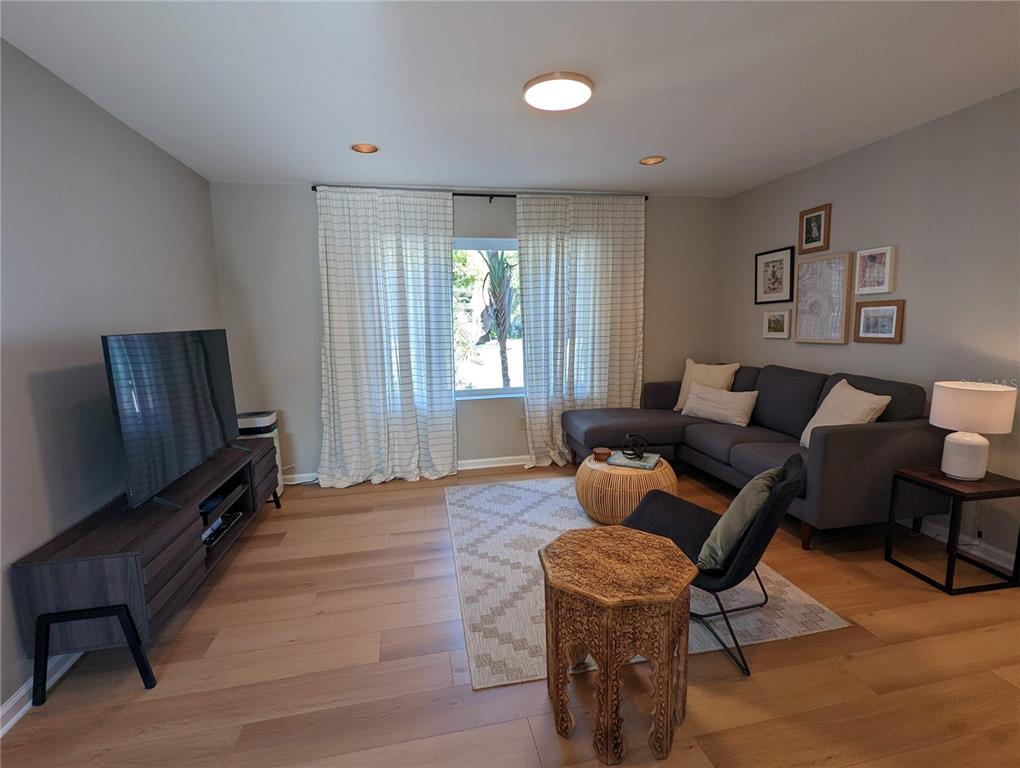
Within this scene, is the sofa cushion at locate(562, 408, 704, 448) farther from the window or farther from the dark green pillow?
the dark green pillow

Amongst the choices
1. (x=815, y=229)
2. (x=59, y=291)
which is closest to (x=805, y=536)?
(x=815, y=229)

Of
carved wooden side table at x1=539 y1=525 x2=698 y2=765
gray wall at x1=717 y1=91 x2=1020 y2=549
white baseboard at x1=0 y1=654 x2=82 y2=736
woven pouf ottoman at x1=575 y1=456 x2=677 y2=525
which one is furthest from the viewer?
woven pouf ottoman at x1=575 y1=456 x2=677 y2=525

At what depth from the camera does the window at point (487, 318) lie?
4.07m

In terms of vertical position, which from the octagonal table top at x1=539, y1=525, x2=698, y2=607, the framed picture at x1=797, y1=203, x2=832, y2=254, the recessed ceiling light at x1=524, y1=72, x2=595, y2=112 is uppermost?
the recessed ceiling light at x1=524, y1=72, x2=595, y2=112

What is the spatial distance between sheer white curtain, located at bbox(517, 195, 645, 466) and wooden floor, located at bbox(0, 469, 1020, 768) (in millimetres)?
2120

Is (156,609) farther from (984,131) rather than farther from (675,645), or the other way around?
(984,131)

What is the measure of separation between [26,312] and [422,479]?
2.71 m

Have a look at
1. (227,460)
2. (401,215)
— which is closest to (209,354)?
(227,460)

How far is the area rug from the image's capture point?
73.1 inches

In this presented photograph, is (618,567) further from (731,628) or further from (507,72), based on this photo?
(507,72)

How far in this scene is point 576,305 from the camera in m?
4.11

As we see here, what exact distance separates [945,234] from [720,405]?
5.54ft

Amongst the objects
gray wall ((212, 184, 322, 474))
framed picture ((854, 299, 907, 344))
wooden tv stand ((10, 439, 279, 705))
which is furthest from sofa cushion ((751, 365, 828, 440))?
wooden tv stand ((10, 439, 279, 705))

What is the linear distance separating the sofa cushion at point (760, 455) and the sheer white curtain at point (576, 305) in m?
1.43
